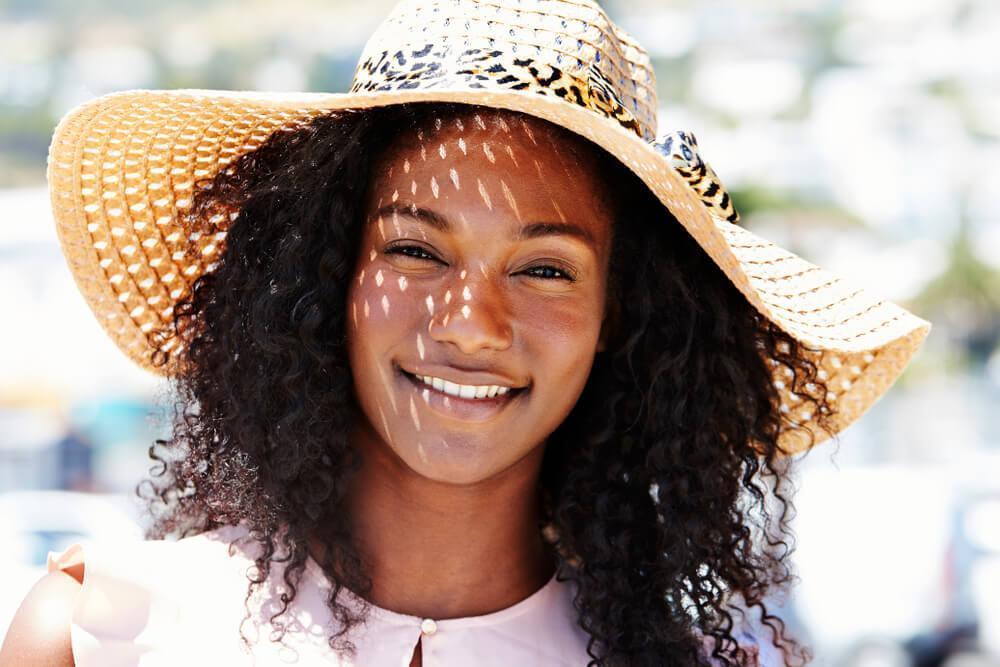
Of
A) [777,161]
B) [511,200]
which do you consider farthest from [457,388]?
[777,161]

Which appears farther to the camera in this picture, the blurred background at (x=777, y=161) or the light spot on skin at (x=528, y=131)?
the blurred background at (x=777, y=161)

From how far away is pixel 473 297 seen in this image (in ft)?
6.49

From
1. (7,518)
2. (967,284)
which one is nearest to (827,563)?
(7,518)

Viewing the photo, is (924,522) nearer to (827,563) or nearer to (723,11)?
(827,563)

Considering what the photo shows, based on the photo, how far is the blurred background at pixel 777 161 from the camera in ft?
36.3

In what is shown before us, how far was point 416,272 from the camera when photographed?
201 cm

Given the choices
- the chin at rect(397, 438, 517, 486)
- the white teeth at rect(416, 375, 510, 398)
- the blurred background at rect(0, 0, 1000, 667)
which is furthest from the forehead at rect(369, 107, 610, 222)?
the blurred background at rect(0, 0, 1000, 667)

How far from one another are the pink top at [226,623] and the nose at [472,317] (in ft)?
1.60

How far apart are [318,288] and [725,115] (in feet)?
83.0

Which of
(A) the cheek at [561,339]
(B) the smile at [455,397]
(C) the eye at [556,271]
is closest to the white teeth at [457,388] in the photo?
(B) the smile at [455,397]

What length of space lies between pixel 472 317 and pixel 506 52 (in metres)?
0.43

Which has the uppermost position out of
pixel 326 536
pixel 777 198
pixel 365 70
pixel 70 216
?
pixel 365 70

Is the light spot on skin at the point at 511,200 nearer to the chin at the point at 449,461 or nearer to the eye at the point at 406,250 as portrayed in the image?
the eye at the point at 406,250

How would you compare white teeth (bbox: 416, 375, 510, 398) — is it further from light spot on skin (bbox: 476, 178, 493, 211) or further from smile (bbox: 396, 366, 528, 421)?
light spot on skin (bbox: 476, 178, 493, 211)
